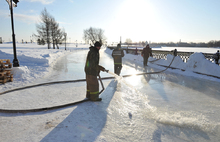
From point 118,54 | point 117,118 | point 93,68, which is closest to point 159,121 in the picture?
point 117,118

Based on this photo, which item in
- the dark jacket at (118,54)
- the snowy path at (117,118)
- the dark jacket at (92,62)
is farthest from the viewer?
the dark jacket at (118,54)

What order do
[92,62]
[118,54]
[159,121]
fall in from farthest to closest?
[118,54] < [92,62] < [159,121]

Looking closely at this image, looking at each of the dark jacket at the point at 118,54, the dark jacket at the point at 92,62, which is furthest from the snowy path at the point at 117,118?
the dark jacket at the point at 118,54

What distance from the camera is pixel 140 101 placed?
4.35 meters

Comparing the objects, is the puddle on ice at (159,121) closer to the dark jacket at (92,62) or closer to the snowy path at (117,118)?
the snowy path at (117,118)

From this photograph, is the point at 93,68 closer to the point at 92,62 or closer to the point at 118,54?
the point at 92,62

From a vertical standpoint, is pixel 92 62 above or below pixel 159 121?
above

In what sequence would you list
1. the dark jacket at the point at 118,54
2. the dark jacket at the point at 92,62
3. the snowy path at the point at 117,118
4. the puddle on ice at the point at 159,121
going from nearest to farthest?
the snowy path at the point at 117,118 → the puddle on ice at the point at 159,121 → the dark jacket at the point at 92,62 → the dark jacket at the point at 118,54

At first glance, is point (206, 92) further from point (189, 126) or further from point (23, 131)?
point (23, 131)

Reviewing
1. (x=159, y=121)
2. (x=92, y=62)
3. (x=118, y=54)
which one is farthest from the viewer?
(x=118, y=54)

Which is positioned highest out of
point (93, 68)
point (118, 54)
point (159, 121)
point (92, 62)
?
point (118, 54)

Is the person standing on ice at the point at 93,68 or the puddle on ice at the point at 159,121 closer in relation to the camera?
the puddle on ice at the point at 159,121

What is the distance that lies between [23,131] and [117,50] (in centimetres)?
583

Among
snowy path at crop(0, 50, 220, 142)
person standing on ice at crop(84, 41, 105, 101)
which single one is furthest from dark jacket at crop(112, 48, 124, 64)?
person standing on ice at crop(84, 41, 105, 101)
